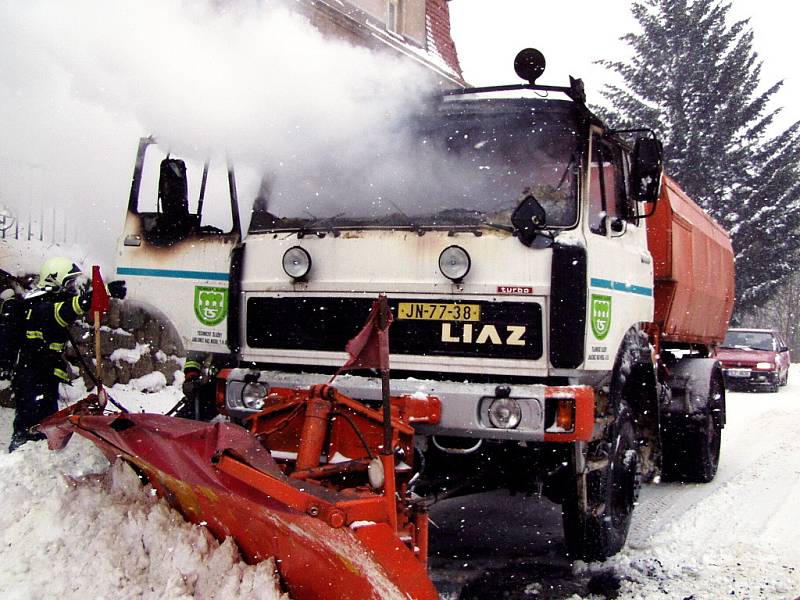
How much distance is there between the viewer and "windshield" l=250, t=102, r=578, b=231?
4488mm

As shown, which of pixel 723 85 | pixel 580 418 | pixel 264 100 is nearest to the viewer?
pixel 580 418

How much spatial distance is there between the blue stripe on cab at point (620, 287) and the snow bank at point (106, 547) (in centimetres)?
225

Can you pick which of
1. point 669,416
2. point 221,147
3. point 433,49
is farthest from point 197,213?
point 433,49

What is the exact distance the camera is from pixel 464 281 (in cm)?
430

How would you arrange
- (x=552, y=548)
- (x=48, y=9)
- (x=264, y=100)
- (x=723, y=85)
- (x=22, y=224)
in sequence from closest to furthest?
(x=264, y=100) → (x=552, y=548) → (x=48, y=9) → (x=22, y=224) → (x=723, y=85)

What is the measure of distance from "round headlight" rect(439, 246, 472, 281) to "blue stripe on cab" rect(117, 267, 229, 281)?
142cm

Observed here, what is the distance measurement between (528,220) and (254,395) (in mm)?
1799

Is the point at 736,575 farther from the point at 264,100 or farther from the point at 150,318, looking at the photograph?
the point at 150,318

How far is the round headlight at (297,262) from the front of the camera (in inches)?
181

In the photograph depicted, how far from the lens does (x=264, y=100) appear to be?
511 centimetres

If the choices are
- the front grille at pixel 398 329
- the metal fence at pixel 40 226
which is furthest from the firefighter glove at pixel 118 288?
the metal fence at pixel 40 226

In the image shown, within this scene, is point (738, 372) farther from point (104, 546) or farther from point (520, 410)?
point (104, 546)

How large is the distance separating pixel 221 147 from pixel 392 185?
118 cm

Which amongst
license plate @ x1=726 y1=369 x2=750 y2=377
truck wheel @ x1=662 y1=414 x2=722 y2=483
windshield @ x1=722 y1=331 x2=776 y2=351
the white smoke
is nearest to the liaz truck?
the white smoke
